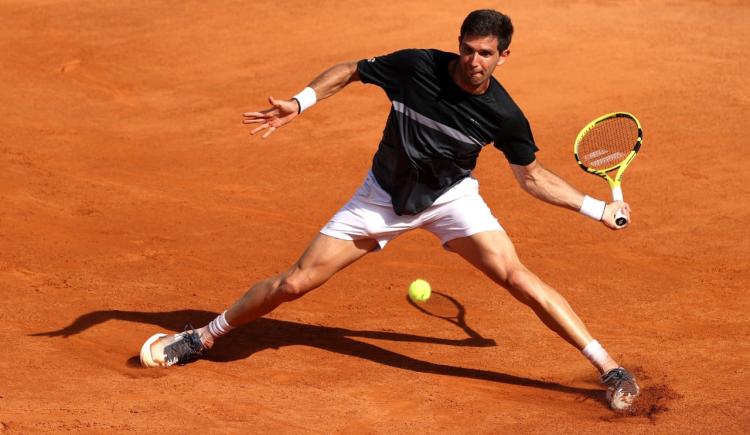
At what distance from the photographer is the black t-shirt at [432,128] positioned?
6160mm

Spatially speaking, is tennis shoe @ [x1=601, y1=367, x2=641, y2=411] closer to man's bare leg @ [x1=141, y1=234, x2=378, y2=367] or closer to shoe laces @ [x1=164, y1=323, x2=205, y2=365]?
man's bare leg @ [x1=141, y1=234, x2=378, y2=367]

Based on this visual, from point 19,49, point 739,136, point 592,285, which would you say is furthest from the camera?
point 19,49

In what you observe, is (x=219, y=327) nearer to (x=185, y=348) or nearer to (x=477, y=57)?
(x=185, y=348)

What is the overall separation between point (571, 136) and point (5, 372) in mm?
6874

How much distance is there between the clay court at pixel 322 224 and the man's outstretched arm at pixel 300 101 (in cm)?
167

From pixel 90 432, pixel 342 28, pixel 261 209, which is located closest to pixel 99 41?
pixel 342 28

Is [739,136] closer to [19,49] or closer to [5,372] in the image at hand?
[5,372]

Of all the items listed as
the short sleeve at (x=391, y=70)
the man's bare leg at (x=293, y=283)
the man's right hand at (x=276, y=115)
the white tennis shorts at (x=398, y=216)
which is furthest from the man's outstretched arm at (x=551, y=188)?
the man's right hand at (x=276, y=115)

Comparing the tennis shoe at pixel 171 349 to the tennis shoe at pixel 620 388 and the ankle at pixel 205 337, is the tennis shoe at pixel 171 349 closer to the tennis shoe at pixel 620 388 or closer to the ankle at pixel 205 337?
the ankle at pixel 205 337

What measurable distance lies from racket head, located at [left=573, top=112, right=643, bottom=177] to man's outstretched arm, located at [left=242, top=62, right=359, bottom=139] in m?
1.66

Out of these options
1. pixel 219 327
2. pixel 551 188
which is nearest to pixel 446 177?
pixel 551 188

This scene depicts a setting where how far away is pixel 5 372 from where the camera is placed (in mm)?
6469

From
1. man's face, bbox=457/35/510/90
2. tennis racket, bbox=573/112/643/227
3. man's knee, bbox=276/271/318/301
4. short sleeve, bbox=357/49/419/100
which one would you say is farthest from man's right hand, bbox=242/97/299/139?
tennis racket, bbox=573/112/643/227

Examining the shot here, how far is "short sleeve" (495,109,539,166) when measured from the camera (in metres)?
6.14
